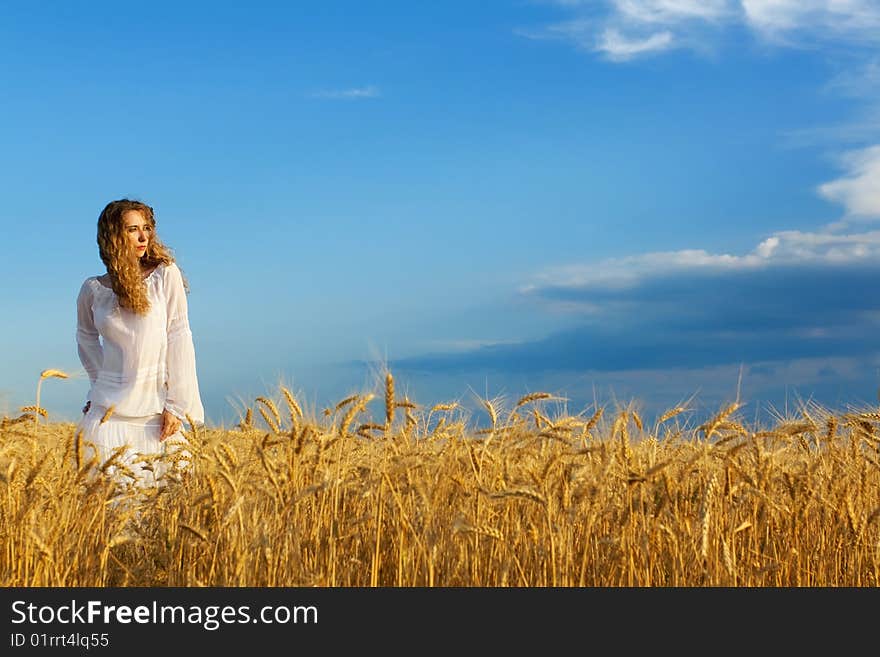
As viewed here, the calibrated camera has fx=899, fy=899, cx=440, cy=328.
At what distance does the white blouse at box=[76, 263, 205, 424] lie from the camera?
5.52 m

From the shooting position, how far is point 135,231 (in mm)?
5582

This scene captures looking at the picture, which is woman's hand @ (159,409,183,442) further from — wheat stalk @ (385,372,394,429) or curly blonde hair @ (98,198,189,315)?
wheat stalk @ (385,372,394,429)

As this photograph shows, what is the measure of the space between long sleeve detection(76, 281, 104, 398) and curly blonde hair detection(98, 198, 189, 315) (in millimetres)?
266

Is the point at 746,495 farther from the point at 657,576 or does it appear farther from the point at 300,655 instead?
the point at 300,655

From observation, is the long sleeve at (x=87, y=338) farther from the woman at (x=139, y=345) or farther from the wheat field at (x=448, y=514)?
the wheat field at (x=448, y=514)

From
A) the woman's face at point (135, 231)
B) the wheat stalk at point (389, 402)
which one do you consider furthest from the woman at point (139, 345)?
the wheat stalk at point (389, 402)

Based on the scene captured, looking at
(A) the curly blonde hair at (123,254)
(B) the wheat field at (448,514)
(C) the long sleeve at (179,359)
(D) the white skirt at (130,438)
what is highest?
(A) the curly blonde hair at (123,254)

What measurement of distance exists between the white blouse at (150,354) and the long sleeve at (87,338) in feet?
0.18

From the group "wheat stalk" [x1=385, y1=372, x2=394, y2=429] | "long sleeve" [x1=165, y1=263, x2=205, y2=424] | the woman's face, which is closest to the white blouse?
"long sleeve" [x1=165, y1=263, x2=205, y2=424]

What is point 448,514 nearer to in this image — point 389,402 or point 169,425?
point 389,402

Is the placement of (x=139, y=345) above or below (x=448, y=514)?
above

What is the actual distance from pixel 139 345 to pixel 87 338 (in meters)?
0.56

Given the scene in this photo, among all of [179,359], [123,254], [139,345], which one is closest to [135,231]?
[123,254]

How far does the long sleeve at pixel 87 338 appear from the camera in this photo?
579 centimetres
